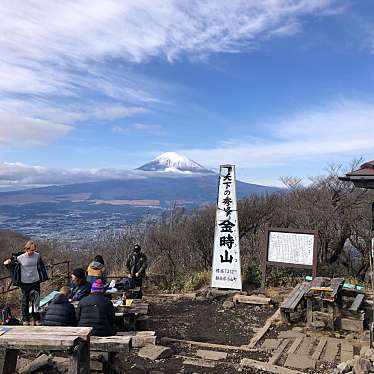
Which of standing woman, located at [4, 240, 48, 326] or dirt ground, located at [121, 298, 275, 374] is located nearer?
dirt ground, located at [121, 298, 275, 374]

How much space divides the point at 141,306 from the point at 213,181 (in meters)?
81.1

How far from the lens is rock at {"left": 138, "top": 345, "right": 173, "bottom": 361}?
593 cm

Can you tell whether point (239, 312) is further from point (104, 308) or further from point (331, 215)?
point (331, 215)

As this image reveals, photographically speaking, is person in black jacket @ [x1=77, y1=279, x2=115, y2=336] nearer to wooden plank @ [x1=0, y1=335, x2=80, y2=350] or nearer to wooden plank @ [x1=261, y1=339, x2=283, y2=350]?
wooden plank @ [x1=0, y1=335, x2=80, y2=350]

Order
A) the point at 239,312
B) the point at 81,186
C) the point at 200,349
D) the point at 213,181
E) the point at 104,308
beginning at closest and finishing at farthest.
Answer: the point at 104,308
the point at 200,349
the point at 239,312
the point at 213,181
the point at 81,186

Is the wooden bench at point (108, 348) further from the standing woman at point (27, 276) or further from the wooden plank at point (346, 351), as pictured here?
the wooden plank at point (346, 351)

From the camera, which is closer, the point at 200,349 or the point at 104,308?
the point at 104,308

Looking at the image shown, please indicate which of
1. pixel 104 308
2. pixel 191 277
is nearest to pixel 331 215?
pixel 191 277

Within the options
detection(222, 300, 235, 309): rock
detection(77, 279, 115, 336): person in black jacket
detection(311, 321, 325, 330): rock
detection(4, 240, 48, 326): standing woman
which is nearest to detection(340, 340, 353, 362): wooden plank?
detection(311, 321, 325, 330): rock

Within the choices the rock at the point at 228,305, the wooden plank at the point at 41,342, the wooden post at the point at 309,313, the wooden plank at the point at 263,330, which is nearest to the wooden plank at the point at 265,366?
the wooden plank at the point at 263,330

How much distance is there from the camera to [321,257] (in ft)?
47.7

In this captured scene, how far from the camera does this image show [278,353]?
6258mm

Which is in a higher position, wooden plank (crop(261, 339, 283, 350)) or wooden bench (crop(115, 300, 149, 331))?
wooden bench (crop(115, 300, 149, 331))

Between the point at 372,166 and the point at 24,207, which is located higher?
the point at 372,166
